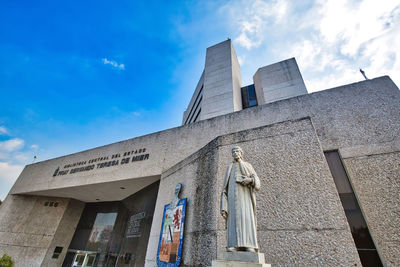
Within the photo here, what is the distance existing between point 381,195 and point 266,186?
101 inches

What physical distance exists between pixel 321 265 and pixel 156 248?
15.0 ft

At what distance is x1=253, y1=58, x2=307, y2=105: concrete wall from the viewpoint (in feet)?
63.6

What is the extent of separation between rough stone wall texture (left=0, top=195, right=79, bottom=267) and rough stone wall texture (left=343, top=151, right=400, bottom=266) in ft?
50.6

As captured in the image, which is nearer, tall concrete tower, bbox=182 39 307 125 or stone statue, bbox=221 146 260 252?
stone statue, bbox=221 146 260 252

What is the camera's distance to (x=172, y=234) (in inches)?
207

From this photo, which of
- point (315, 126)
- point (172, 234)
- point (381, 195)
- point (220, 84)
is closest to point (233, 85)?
point (220, 84)

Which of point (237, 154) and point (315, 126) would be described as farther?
point (315, 126)

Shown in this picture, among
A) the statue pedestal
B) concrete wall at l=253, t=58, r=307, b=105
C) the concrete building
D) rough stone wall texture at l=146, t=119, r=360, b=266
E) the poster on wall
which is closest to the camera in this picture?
the statue pedestal

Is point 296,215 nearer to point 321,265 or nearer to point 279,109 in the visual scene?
point 321,265

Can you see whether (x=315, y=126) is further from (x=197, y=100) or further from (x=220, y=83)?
(x=197, y=100)

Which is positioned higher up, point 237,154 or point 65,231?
point 237,154

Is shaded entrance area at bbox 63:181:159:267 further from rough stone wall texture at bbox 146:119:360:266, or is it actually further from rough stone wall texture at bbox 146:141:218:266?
rough stone wall texture at bbox 146:119:360:266

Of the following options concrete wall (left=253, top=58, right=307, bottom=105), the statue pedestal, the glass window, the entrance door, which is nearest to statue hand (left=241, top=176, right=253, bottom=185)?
the statue pedestal

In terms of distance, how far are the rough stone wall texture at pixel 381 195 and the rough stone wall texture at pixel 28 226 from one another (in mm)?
15410
